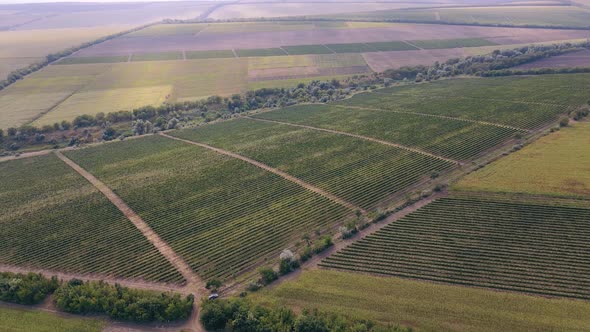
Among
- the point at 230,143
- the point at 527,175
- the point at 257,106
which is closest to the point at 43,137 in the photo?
the point at 230,143

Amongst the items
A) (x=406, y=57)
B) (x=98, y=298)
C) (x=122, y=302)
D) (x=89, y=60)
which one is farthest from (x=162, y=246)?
(x=89, y=60)

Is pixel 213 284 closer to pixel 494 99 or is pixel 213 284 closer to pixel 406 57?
pixel 494 99

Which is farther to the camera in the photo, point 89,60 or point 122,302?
point 89,60

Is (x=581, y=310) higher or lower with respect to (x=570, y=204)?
lower

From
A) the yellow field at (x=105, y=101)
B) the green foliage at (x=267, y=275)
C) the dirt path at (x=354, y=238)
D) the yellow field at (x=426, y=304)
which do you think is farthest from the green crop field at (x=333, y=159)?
the yellow field at (x=105, y=101)

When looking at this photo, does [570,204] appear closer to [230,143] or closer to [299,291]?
[299,291]

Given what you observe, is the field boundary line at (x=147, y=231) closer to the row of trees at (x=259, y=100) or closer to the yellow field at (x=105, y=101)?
the row of trees at (x=259, y=100)
